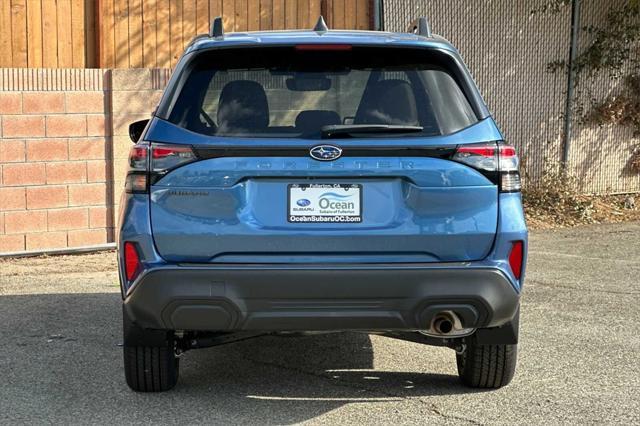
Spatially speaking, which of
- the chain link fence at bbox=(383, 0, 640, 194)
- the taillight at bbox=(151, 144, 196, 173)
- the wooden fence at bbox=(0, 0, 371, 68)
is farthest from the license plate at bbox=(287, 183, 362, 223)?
the chain link fence at bbox=(383, 0, 640, 194)

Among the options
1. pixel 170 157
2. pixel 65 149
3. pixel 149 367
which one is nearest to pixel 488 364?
pixel 149 367

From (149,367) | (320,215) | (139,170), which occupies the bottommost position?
(149,367)

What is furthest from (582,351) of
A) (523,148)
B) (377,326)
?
(523,148)

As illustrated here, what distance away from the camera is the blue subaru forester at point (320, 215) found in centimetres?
499

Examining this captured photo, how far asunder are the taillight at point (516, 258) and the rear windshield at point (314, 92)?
23.1 inches

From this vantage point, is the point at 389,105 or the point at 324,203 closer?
the point at 324,203

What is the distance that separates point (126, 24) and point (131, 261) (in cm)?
658

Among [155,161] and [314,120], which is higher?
[314,120]

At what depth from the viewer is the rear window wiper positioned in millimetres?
5094

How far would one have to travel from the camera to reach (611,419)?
17.4 feet

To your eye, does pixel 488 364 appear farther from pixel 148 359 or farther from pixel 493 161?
pixel 148 359

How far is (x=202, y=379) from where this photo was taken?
238 inches

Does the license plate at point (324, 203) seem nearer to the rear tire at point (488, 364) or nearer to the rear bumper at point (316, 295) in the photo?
the rear bumper at point (316, 295)

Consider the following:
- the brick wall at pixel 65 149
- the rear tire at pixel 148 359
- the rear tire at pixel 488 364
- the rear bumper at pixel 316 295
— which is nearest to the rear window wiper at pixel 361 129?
the rear bumper at pixel 316 295
